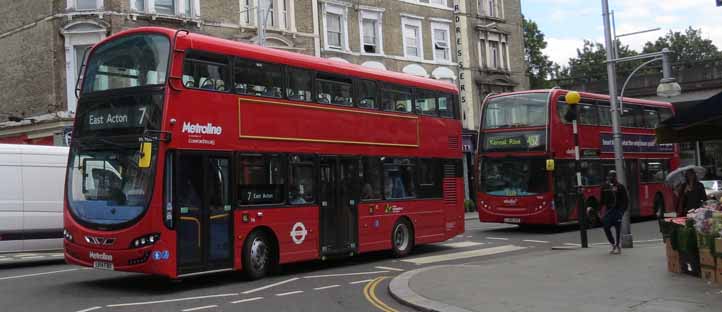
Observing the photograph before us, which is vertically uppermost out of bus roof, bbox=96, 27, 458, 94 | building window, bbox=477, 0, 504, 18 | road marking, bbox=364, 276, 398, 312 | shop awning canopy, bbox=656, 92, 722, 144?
building window, bbox=477, 0, 504, 18

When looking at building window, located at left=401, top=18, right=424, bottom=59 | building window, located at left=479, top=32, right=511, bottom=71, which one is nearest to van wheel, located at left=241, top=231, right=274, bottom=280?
building window, located at left=401, top=18, right=424, bottom=59

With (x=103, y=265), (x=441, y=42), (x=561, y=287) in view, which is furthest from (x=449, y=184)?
(x=441, y=42)

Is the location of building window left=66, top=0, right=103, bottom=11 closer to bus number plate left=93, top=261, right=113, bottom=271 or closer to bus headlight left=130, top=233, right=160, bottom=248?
bus number plate left=93, top=261, right=113, bottom=271

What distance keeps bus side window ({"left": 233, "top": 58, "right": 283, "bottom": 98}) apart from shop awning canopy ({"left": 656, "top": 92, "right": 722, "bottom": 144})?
6685mm

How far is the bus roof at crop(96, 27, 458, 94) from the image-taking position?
11.9 meters

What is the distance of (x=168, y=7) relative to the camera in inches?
1086

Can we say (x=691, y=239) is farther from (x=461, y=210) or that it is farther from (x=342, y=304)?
(x=461, y=210)

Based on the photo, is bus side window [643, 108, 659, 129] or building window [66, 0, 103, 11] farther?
bus side window [643, 108, 659, 129]

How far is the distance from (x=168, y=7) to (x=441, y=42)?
15.9 metres

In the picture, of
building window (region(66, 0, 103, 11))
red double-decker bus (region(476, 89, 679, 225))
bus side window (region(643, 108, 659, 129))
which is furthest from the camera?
bus side window (region(643, 108, 659, 129))

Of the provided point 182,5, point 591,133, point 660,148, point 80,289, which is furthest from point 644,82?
point 80,289

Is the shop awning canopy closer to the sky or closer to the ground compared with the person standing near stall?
closer to the sky

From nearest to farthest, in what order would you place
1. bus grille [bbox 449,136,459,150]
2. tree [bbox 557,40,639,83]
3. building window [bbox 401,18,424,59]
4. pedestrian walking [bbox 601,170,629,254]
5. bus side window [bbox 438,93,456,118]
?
1. pedestrian walking [bbox 601,170,629,254]
2. bus side window [bbox 438,93,456,118]
3. bus grille [bbox 449,136,459,150]
4. building window [bbox 401,18,424,59]
5. tree [bbox 557,40,639,83]

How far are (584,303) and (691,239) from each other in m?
2.85
